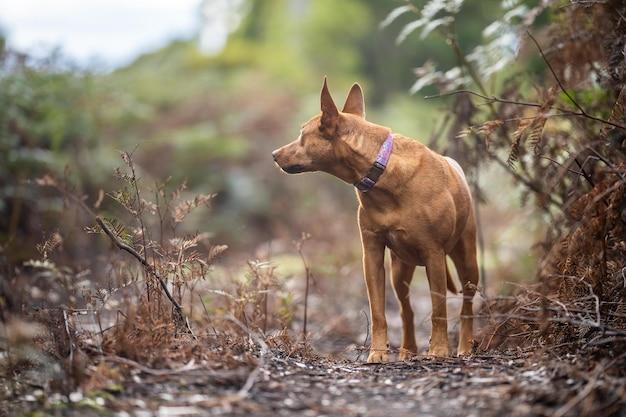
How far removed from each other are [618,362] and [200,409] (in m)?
2.19

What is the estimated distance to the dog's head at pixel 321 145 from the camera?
16.2 ft

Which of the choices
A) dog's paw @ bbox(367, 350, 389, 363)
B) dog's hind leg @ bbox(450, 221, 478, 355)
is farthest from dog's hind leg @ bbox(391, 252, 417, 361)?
dog's paw @ bbox(367, 350, 389, 363)

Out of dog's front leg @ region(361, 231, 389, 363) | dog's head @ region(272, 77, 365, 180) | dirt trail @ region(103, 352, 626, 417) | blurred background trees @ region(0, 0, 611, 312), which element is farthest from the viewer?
blurred background trees @ region(0, 0, 611, 312)

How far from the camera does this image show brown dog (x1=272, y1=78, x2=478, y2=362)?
193 inches

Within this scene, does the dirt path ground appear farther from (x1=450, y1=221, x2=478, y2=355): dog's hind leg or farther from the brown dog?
(x1=450, y1=221, x2=478, y2=355): dog's hind leg

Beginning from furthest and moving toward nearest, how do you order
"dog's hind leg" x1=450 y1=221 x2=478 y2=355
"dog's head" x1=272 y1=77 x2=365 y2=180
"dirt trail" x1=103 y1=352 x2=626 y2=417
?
"dog's hind leg" x1=450 y1=221 x2=478 y2=355, "dog's head" x1=272 y1=77 x2=365 y2=180, "dirt trail" x1=103 y1=352 x2=626 y2=417

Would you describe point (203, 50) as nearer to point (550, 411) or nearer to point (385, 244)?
point (385, 244)

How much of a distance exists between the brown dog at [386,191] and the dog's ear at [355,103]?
3 centimetres

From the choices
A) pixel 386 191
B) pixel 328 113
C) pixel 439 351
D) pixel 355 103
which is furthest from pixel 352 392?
pixel 355 103

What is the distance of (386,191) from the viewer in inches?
194

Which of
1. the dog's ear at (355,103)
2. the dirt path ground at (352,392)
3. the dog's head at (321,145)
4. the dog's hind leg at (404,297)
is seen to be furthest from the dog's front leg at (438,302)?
the dog's ear at (355,103)

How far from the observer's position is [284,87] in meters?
20.3

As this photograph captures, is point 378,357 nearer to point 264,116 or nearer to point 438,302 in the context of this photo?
point 438,302

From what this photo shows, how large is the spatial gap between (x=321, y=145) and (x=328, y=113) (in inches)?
9.2
